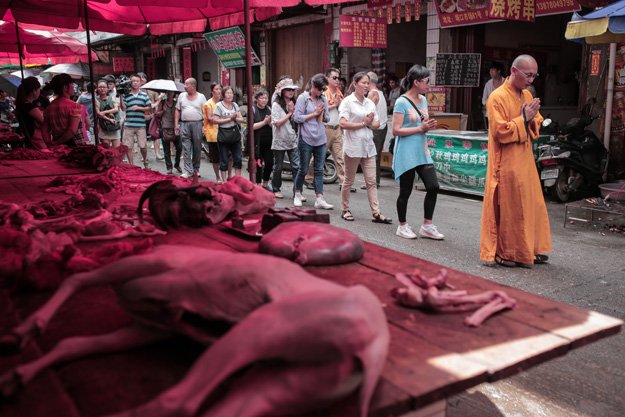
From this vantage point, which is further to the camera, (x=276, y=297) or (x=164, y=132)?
(x=164, y=132)

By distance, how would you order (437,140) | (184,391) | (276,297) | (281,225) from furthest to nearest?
(437,140) < (281,225) < (276,297) < (184,391)

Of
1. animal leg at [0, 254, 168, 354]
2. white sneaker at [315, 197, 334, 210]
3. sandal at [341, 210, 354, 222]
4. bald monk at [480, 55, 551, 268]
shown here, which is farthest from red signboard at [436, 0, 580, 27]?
animal leg at [0, 254, 168, 354]

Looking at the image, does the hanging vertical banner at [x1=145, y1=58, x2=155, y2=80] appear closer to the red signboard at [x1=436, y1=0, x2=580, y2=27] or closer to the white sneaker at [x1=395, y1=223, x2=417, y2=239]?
the red signboard at [x1=436, y1=0, x2=580, y2=27]

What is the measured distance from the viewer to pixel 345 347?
126cm

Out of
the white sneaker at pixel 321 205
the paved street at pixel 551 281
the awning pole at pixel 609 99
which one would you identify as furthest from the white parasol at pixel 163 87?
the awning pole at pixel 609 99

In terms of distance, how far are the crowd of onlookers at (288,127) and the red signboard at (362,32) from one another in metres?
1.82

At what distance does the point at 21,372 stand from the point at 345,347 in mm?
731

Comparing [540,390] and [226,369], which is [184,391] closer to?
[226,369]

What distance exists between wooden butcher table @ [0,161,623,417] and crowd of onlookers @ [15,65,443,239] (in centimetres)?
270

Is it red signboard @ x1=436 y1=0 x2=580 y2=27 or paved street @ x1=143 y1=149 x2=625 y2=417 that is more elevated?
red signboard @ x1=436 y1=0 x2=580 y2=27

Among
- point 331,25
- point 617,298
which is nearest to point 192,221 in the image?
point 617,298

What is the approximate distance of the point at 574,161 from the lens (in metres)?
8.71

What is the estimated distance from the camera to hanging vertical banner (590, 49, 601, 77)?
9.42 metres

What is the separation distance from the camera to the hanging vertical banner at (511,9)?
9.11 m
